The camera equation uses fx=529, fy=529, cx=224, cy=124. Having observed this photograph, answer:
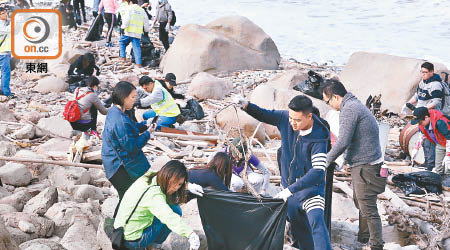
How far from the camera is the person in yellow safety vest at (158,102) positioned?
7805 mm

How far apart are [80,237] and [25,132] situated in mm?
4163

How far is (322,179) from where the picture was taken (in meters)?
4.79

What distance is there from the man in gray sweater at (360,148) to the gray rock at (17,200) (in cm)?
328

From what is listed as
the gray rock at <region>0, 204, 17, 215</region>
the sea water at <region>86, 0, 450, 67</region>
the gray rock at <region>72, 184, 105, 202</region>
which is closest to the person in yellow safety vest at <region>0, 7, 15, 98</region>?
the gray rock at <region>72, 184, 105, 202</region>

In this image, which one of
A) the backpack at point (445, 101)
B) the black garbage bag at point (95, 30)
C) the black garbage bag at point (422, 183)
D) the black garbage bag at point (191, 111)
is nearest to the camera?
the black garbage bag at point (422, 183)

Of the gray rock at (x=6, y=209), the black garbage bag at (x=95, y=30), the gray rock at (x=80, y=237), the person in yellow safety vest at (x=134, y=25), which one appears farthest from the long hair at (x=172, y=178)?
the black garbage bag at (x=95, y=30)

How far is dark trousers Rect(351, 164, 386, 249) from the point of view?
526 centimetres

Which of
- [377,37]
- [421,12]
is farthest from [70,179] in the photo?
[421,12]

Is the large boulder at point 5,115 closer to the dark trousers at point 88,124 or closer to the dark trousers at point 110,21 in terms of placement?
the dark trousers at point 88,124

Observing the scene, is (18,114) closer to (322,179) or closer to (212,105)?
(212,105)

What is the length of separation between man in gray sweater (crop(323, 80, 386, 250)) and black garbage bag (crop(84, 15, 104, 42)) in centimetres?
1261

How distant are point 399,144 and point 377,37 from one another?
18.7 m

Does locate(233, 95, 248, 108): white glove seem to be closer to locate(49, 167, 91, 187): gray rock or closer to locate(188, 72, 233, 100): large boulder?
locate(49, 167, 91, 187): gray rock

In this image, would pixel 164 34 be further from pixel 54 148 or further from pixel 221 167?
pixel 221 167
